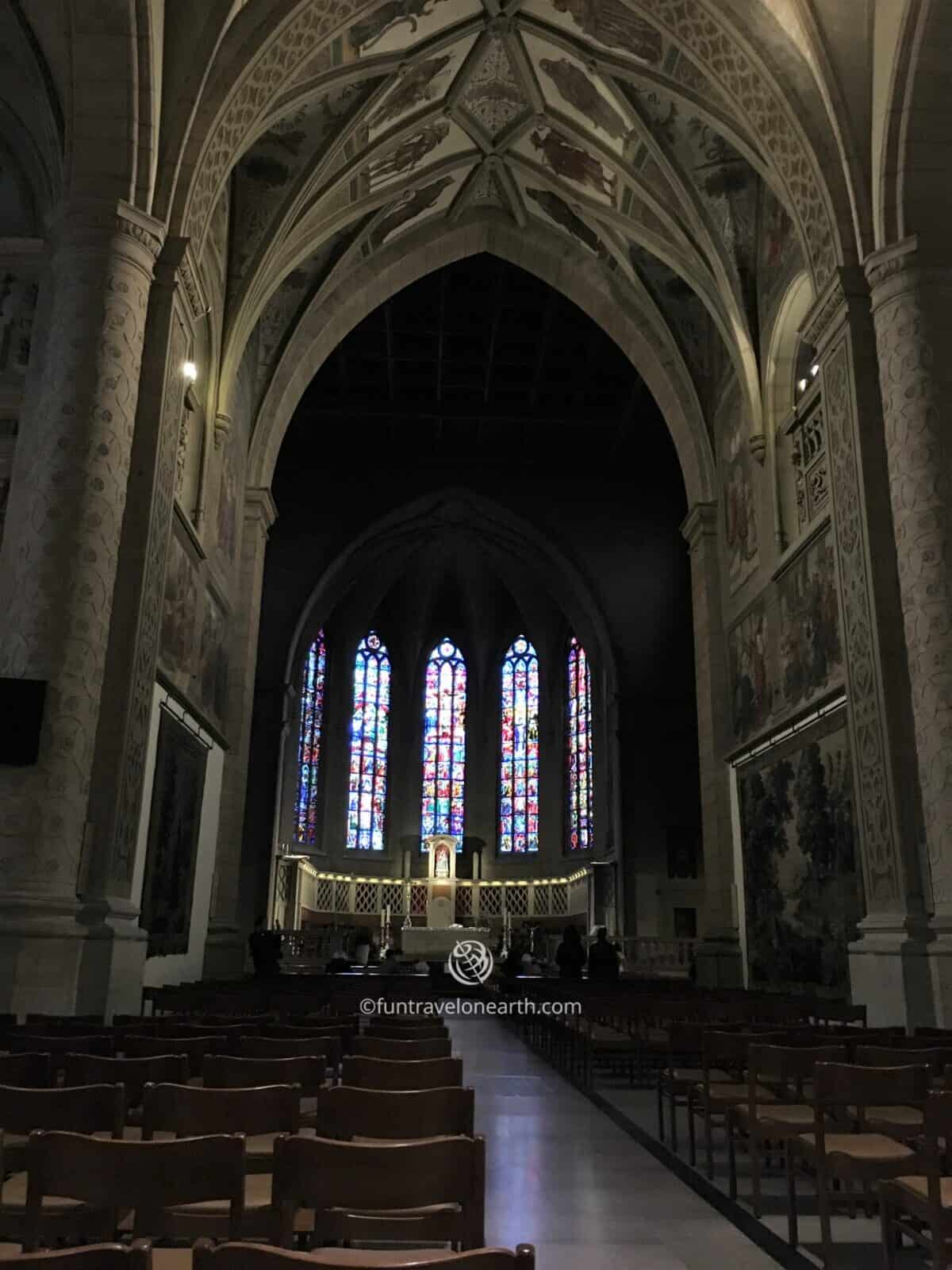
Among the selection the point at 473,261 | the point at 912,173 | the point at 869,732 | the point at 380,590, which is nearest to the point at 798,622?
the point at 869,732

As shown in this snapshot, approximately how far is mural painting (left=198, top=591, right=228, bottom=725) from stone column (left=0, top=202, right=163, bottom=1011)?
570 centimetres

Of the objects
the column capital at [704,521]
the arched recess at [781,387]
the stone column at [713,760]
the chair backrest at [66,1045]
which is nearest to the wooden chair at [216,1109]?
the chair backrest at [66,1045]

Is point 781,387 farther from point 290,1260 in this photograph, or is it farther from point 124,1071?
point 290,1260

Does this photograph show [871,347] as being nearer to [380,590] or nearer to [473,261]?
[473,261]

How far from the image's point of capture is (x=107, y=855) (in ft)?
30.8

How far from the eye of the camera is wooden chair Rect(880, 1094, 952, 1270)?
322 cm

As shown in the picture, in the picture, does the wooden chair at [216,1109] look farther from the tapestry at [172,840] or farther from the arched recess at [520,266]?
the arched recess at [520,266]

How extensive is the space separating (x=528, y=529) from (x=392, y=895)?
477 inches

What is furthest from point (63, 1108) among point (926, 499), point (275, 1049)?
point (926, 499)

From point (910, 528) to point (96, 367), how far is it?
7943mm

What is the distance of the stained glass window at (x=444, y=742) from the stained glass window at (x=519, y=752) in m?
1.43

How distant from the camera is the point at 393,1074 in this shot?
4266 millimetres

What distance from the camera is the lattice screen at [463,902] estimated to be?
31125 mm

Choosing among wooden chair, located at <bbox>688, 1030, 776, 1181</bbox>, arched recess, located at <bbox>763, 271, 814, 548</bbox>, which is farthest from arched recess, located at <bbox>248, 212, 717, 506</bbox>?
wooden chair, located at <bbox>688, 1030, 776, 1181</bbox>
